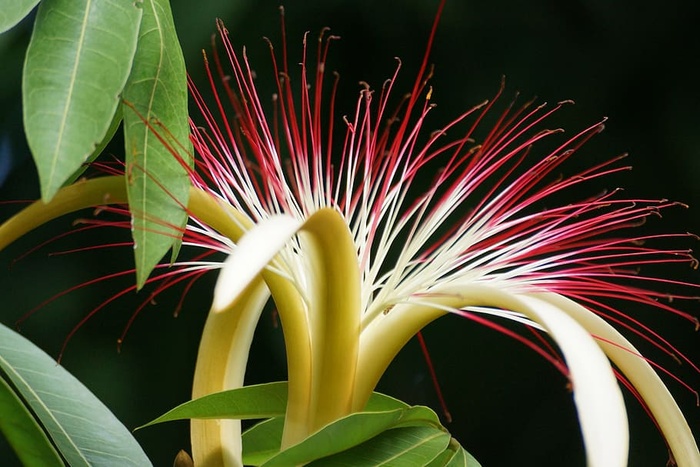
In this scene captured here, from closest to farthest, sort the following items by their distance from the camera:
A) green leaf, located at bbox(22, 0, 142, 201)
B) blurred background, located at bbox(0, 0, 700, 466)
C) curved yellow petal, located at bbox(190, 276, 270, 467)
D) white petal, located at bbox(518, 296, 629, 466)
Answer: white petal, located at bbox(518, 296, 629, 466) < green leaf, located at bbox(22, 0, 142, 201) < curved yellow petal, located at bbox(190, 276, 270, 467) < blurred background, located at bbox(0, 0, 700, 466)

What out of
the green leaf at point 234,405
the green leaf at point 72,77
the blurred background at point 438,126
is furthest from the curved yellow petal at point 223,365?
the blurred background at point 438,126

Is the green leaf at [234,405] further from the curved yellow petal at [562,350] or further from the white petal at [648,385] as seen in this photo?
the white petal at [648,385]

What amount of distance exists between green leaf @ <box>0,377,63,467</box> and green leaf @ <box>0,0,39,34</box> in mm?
189

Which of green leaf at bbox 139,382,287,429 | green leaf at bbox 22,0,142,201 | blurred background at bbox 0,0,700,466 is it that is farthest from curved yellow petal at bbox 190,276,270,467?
blurred background at bbox 0,0,700,466

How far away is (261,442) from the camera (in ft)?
1.92

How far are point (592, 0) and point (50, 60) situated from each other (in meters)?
1.04

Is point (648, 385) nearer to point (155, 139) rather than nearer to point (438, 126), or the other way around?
point (155, 139)

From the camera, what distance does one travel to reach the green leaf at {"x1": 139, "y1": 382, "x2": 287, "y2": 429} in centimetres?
50

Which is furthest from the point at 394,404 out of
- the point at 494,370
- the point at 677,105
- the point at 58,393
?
the point at 677,105

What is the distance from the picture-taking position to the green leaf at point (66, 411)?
503mm

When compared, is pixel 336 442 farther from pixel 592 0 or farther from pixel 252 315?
pixel 592 0

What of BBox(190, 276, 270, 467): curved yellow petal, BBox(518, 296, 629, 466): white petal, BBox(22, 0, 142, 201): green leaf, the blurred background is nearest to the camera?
BBox(518, 296, 629, 466): white petal

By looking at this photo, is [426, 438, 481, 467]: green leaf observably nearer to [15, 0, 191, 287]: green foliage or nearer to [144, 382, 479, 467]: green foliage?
[144, 382, 479, 467]: green foliage

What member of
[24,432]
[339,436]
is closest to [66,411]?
[24,432]
